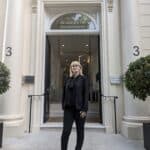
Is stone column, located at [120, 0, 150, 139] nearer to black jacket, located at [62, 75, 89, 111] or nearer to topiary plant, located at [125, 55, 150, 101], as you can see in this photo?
topiary plant, located at [125, 55, 150, 101]

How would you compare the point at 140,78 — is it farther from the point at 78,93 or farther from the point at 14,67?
the point at 14,67

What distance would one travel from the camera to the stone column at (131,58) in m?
4.31

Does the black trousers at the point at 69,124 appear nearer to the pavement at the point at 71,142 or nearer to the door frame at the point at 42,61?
the pavement at the point at 71,142

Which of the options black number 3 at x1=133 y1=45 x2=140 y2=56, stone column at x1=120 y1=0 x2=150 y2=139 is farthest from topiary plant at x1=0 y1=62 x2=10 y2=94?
black number 3 at x1=133 y1=45 x2=140 y2=56

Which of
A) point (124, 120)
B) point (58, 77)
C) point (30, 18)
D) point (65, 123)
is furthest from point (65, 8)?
point (58, 77)

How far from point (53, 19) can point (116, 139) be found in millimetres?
3517

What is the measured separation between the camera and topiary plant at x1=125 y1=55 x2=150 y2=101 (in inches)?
135

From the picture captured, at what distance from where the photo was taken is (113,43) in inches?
197

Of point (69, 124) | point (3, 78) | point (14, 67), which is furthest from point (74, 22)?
point (69, 124)

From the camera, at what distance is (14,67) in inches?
177

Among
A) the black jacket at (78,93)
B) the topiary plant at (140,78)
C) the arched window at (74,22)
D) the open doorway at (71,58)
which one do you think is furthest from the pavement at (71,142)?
the arched window at (74,22)

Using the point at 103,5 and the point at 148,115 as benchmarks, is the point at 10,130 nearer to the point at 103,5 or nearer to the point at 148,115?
the point at 148,115

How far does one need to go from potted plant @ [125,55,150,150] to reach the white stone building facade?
88 centimetres

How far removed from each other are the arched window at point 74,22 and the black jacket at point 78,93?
3025 mm
